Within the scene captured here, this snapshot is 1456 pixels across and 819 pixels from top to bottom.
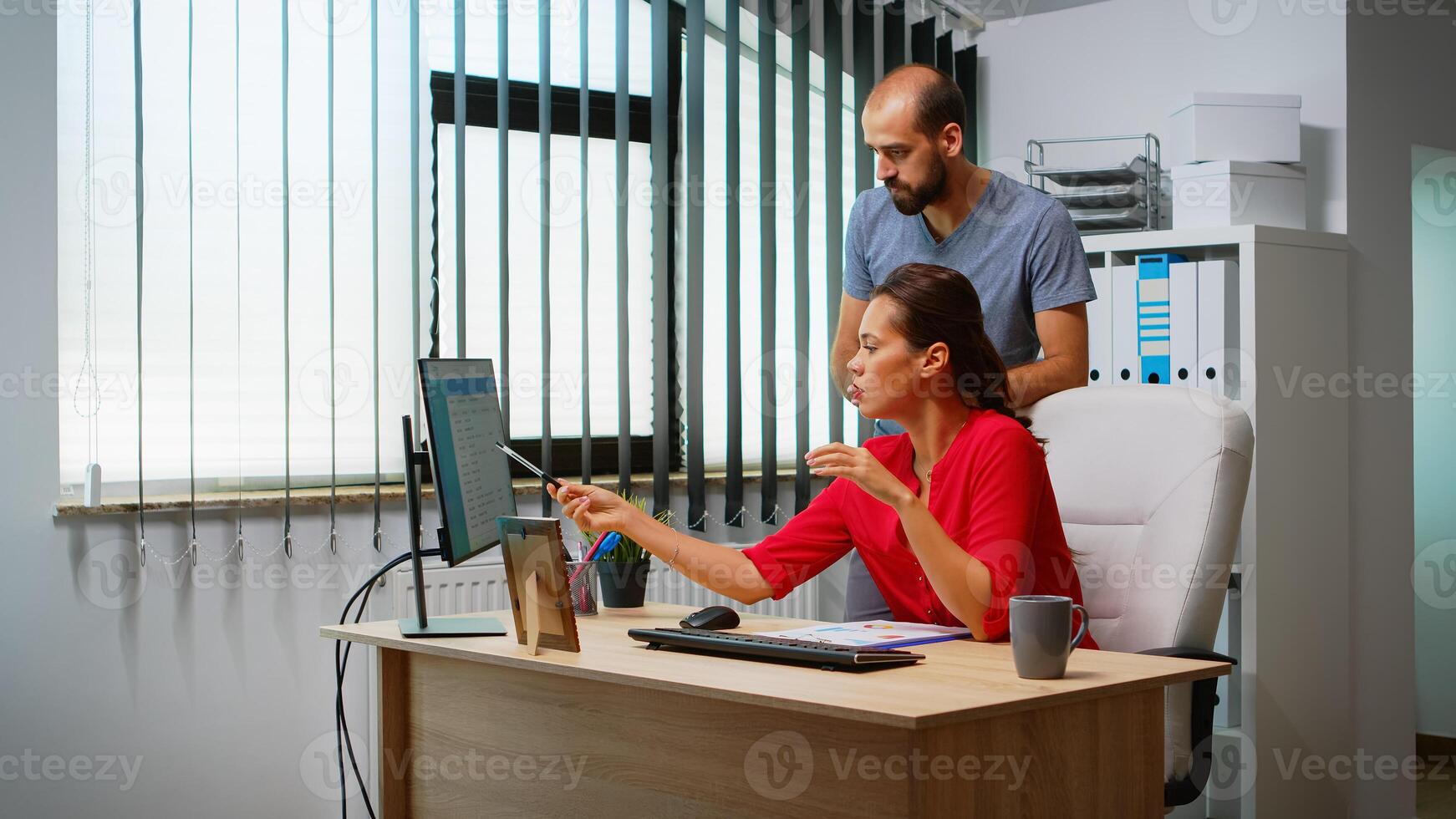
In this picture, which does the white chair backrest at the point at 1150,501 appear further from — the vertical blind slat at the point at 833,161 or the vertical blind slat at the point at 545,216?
the vertical blind slat at the point at 833,161

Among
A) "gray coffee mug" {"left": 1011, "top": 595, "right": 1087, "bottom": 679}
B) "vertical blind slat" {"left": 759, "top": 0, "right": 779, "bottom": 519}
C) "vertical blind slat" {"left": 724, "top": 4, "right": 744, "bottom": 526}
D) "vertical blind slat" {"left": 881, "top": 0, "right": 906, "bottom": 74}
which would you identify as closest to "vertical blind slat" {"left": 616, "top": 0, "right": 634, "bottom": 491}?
"vertical blind slat" {"left": 724, "top": 4, "right": 744, "bottom": 526}

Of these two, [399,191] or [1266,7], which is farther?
[1266,7]

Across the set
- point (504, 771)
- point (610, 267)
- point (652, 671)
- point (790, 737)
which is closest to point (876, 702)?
point (790, 737)

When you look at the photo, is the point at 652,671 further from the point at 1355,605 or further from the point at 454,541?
the point at 1355,605

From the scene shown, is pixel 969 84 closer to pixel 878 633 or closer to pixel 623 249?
pixel 623 249

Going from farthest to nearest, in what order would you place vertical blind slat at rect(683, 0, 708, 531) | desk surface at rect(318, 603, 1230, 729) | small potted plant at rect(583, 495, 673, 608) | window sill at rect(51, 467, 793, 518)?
vertical blind slat at rect(683, 0, 708, 531)
window sill at rect(51, 467, 793, 518)
small potted plant at rect(583, 495, 673, 608)
desk surface at rect(318, 603, 1230, 729)

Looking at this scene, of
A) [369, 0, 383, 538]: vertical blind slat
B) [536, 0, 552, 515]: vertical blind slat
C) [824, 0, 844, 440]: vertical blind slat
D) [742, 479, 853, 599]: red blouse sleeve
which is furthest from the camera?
[824, 0, 844, 440]: vertical blind slat

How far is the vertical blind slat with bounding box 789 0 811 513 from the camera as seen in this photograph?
A: 11.6ft

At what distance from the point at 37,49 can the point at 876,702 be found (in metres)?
2.08

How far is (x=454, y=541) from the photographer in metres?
1.63

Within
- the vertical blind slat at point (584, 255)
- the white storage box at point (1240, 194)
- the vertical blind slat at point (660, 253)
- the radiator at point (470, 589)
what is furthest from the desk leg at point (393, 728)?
the white storage box at point (1240, 194)

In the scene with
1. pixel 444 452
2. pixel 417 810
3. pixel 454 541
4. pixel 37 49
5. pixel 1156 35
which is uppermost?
pixel 1156 35

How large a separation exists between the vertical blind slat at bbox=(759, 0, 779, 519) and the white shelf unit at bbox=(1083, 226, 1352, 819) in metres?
0.87

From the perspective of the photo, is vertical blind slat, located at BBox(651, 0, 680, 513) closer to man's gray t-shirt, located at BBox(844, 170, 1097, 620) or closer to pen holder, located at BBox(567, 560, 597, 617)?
man's gray t-shirt, located at BBox(844, 170, 1097, 620)
